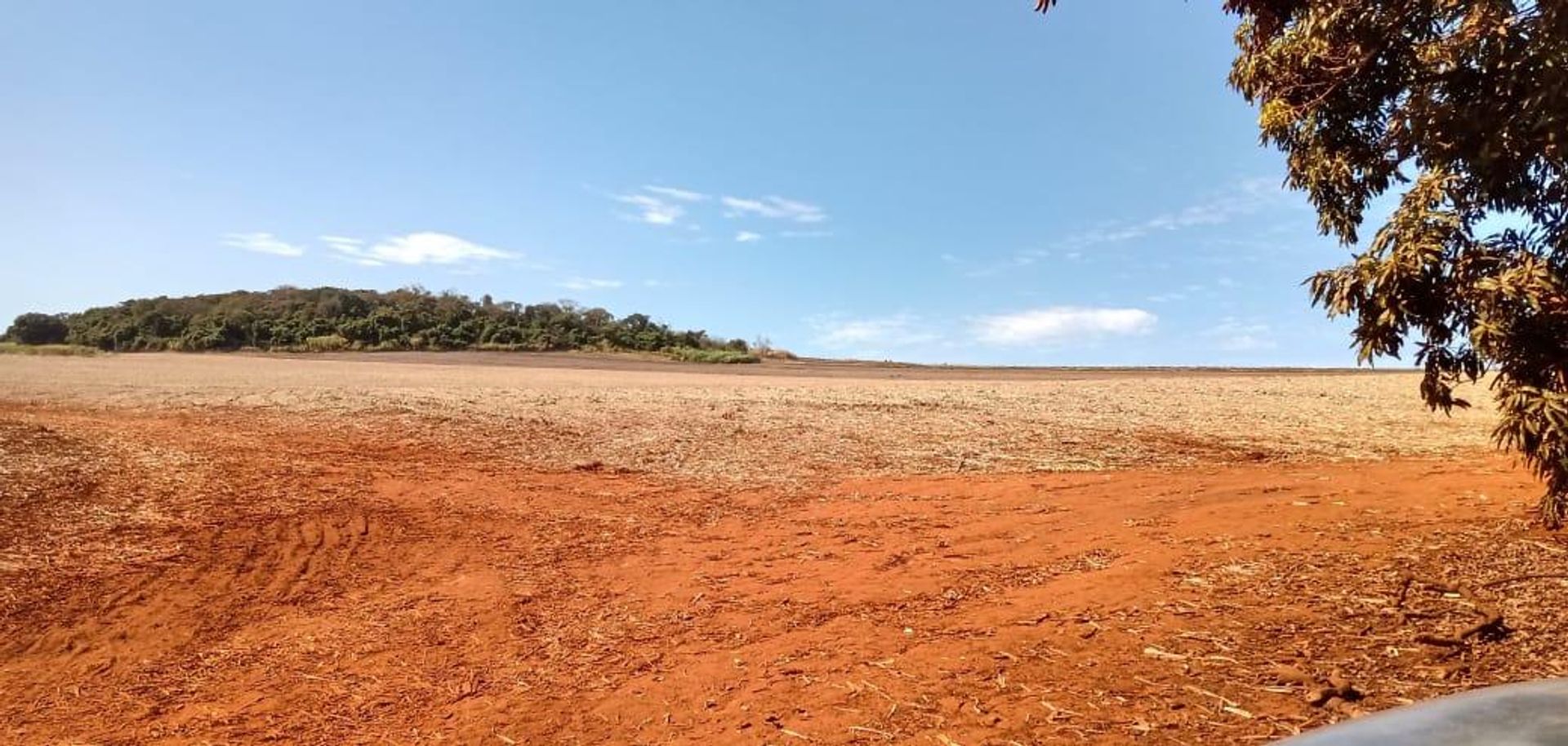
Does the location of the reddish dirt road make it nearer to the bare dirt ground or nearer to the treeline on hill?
the bare dirt ground

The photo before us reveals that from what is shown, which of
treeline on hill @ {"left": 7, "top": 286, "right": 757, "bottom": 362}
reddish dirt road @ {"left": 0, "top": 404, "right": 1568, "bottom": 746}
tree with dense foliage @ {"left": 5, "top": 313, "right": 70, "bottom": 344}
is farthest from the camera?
tree with dense foliage @ {"left": 5, "top": 313, "right": 70, "bottom": 344}

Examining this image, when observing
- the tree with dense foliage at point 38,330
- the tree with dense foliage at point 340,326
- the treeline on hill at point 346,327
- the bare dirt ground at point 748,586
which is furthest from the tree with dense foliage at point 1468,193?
the tree with dense foliage at point 38,330


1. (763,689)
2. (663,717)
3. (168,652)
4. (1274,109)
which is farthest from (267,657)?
(1274,109)

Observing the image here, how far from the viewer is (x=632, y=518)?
10.3m

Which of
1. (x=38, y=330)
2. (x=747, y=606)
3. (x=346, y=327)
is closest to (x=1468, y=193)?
(x=747, y=606)

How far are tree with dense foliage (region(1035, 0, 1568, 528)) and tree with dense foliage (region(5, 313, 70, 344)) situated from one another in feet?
313

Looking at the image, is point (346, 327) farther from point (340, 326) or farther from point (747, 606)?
point (747, 606)

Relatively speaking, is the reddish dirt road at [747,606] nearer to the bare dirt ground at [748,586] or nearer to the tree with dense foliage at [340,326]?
the bare dirt ground at [748,586]

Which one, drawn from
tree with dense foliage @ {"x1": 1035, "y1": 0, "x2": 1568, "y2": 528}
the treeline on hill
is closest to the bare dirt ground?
tree with dense foliage @ {"x1": 1035, "y1": 0, "x2": 1568, "y2": 528}

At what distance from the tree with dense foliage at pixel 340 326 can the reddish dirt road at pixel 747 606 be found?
61.6 metres

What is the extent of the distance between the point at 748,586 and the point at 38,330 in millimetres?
95561

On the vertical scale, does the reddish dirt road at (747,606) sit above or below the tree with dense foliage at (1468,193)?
below

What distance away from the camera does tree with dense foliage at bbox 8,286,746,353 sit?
69062mm

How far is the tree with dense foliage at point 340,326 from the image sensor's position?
227 feet
